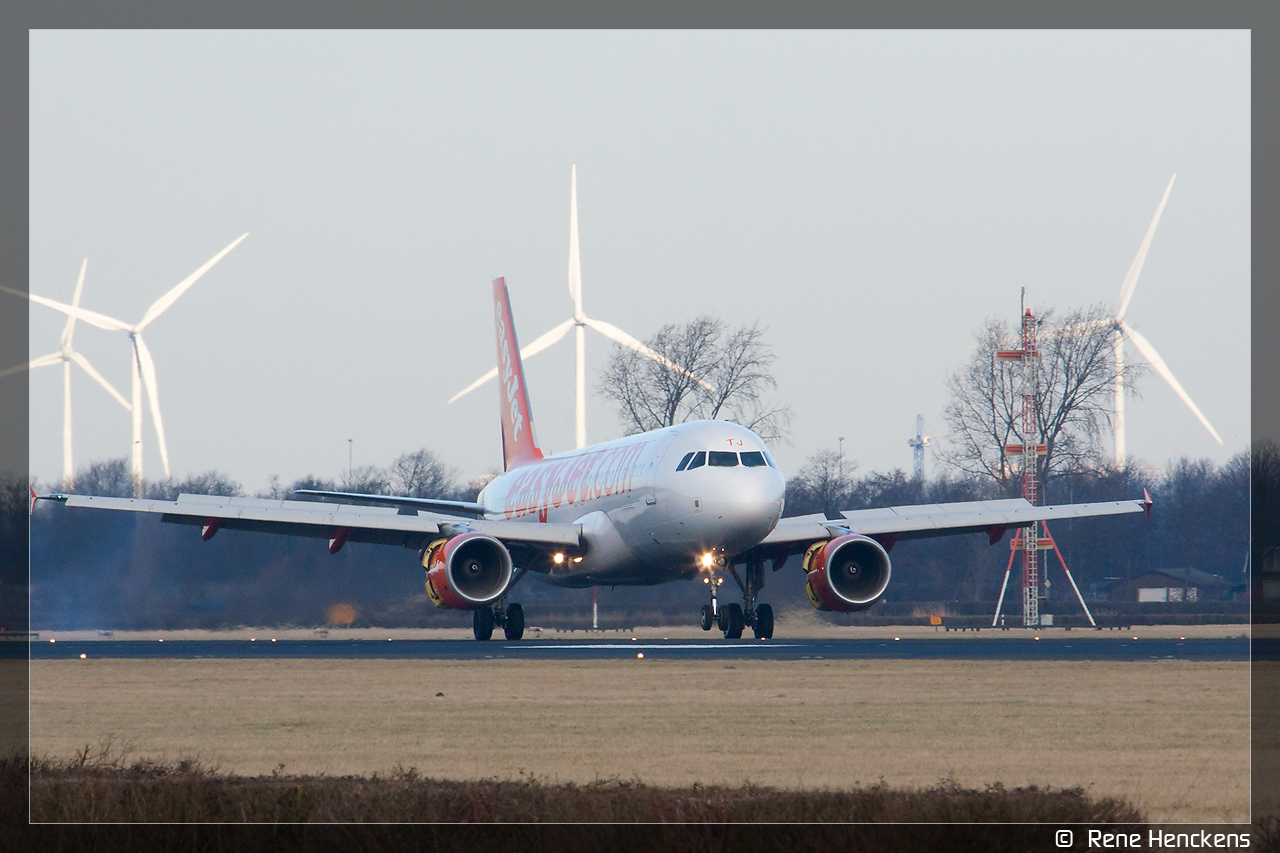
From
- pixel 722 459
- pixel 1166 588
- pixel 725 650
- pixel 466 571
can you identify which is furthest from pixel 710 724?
pixel 1166 588

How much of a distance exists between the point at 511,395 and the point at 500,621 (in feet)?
56.5

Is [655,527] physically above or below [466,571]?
above

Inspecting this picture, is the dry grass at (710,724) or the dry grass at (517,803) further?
the dry grass at (710,724)

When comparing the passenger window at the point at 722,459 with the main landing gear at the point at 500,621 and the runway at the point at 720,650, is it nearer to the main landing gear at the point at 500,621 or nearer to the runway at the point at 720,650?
the runway at the point at 720,650

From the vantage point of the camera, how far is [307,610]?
169 feet

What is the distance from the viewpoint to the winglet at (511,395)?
53.6 meters

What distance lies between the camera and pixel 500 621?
40281 mm

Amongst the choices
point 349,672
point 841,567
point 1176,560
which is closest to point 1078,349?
point 1176,560

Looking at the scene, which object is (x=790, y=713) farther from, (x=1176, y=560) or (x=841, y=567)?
(x=1176, y=560)

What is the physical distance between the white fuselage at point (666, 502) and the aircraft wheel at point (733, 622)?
1345 mm

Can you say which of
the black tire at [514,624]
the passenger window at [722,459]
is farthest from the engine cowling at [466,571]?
the passenger window at [722,459]

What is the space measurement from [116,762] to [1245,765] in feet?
31.8

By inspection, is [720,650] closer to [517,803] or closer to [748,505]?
[748,505]

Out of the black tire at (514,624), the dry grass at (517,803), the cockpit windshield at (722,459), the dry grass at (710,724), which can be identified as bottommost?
the black tire at (514,624)
